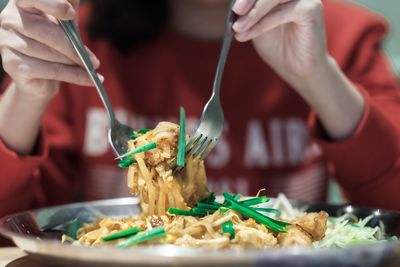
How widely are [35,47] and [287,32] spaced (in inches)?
18.0

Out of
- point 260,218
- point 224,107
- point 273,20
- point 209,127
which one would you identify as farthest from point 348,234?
point 224,107

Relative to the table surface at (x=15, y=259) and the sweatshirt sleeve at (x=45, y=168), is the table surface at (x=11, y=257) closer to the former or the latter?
the table surface at (x=15, y=259)

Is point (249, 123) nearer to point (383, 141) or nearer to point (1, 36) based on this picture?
point (383, 141)

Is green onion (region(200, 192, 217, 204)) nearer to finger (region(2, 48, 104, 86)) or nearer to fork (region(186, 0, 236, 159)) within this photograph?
fork (region(186, 0, 236, 159))

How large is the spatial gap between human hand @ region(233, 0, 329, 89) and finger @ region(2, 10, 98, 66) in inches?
10.1

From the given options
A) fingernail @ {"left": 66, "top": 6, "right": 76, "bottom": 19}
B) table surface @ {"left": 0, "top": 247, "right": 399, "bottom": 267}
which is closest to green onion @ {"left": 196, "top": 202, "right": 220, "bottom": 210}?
table surface @ {"left": 0, "top": 247, "right": 399, "bottom": 267}

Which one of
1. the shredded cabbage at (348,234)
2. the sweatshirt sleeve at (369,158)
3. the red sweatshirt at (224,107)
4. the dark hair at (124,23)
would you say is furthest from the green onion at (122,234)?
the dark hair at (124,23)

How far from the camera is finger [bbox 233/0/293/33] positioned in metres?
0.88

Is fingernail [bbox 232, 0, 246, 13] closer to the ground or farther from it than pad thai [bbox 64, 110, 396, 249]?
farther from it

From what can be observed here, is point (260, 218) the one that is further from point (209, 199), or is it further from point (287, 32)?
point (287, 32)

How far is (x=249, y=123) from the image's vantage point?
142 cm

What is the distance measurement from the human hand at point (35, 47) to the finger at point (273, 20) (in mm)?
244

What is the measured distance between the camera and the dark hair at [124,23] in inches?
58.8

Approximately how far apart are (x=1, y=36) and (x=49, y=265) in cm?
44
